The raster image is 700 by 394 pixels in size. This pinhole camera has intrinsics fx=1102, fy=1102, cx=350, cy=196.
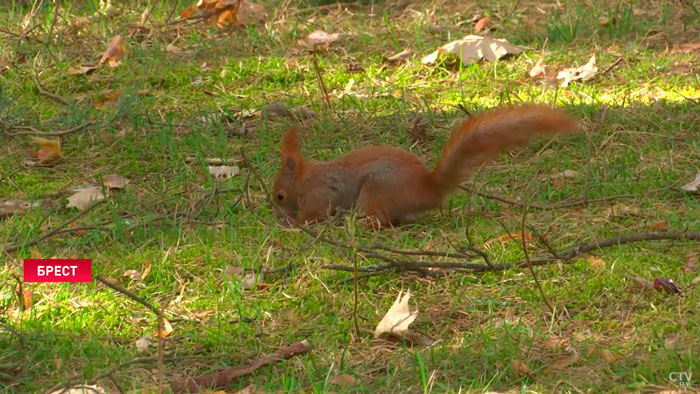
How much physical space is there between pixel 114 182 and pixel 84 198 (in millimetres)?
240

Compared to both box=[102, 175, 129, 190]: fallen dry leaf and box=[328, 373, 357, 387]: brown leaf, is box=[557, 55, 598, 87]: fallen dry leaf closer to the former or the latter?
box=[102, 175, 129, 190]: fallen dry leaf

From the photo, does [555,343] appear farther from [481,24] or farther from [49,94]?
Result: [481,24]

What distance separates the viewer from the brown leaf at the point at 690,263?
3.48 meters

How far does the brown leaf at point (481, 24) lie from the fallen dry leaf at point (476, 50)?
556 millimetres

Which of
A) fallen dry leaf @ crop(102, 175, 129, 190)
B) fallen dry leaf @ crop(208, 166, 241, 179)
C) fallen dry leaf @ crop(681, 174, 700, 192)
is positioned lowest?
fallen dry leaf @ crop(102, 175, 129, 190)

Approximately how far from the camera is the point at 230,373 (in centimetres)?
296

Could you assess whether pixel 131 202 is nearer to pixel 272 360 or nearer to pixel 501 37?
Answer: pixel 272 360

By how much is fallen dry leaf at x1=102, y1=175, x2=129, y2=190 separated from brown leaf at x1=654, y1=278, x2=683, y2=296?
2285mm

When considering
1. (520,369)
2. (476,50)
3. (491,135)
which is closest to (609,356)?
(520,369)

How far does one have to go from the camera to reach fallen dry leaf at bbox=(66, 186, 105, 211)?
4.37 m

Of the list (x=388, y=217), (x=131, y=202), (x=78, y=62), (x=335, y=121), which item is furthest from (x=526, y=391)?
(x=78, y=62)

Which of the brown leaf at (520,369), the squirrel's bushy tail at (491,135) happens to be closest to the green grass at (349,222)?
the brown leaf at (520,369)

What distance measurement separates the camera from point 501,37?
6348 mm

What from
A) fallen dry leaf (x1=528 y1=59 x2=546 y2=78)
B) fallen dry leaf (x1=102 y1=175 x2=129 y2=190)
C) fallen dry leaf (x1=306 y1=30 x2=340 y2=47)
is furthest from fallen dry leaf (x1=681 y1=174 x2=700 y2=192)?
fallen dry leaf (x1=306 y1=30 x2=340 y2=47)
